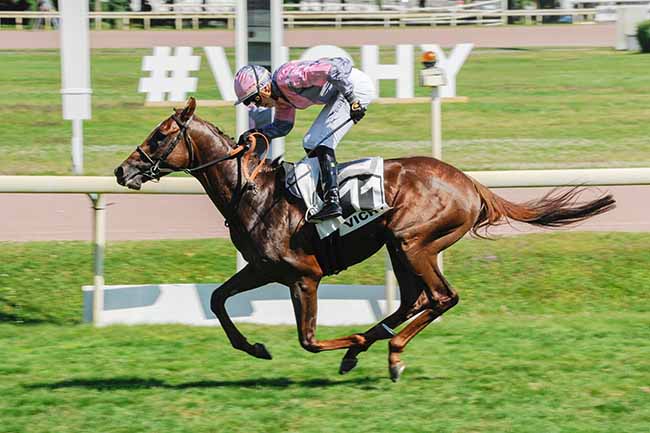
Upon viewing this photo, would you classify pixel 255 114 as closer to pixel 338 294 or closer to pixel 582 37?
pixel 338 294

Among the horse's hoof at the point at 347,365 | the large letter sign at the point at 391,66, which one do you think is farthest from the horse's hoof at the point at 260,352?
the large letter sign at the point at 391,66

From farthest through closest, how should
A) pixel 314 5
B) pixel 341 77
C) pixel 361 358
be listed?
pixel 314 5 < pixel 361 358 < pixel 341 77

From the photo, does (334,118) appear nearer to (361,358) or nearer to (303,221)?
(303,221)

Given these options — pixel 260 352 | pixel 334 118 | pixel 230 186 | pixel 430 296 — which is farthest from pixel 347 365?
pixel 334 118

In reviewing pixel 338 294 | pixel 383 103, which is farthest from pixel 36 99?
pixel 338 294

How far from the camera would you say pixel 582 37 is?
29484 mm

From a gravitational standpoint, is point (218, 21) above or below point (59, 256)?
above

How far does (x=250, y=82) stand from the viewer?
647 centimetres

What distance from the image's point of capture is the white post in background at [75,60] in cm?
1176

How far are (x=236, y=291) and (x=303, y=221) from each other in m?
0.60

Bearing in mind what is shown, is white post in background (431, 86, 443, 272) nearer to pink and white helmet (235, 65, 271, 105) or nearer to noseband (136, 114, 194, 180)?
pink and white helmet (235, 65, 271, 105)

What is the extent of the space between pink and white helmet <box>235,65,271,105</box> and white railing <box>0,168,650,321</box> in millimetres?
1620

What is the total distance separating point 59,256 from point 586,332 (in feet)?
14.5

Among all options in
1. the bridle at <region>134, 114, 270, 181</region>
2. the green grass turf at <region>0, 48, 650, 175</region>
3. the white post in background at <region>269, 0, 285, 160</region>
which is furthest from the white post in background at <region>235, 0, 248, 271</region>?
the green grass turf at <region>0, 48, 650, 175</region>
